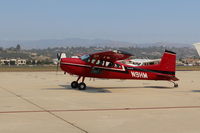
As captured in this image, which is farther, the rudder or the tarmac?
the rudder

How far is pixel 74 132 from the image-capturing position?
847 centimetres

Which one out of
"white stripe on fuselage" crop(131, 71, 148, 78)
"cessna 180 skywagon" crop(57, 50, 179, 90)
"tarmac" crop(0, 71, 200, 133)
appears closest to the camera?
"tarmac" crop(0, 71, 200, 133)

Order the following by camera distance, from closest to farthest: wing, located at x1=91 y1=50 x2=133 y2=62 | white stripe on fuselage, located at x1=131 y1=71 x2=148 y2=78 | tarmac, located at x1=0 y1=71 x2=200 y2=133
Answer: tarmac, located at x1=0 y1=71 x2=200 y2=133 < wing, located at x1=91 y1=50 x2=133 y2=62 < white stripe on fuselage, located at x1=131 y1=71 x2=148 y2=78

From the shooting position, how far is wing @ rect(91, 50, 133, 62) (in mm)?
18344

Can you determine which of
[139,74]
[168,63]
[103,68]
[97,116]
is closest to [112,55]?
[103,68]

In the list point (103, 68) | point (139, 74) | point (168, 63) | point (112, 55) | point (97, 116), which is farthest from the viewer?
point (168, 63)

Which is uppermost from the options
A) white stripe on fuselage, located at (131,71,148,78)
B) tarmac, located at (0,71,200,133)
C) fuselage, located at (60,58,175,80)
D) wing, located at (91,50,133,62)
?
wing, located at (91,50,133,62)

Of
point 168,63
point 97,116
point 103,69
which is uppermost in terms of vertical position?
point 168,63

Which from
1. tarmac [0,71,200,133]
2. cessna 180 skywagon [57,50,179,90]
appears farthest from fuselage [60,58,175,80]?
tarmac [0,71,200,133]

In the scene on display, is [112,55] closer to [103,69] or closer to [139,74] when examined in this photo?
[103,69]

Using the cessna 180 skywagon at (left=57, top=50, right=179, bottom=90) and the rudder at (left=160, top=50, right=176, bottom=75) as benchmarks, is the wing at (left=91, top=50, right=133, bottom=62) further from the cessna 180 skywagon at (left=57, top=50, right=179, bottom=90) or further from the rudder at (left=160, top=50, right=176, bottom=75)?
the rudder at (left=160, top=50, right=176, bottom=75)

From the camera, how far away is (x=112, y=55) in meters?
19.2

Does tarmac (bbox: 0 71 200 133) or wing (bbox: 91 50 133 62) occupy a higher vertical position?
wing (bbox: 91 50 133 62)

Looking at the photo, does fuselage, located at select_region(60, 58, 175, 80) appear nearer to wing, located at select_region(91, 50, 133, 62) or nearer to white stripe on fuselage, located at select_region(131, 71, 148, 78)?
white stripe on fuselage, located at select_region(131, 71, 148, 78)
